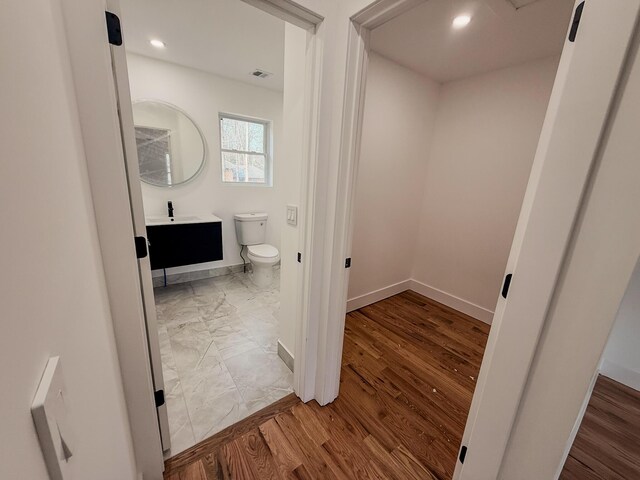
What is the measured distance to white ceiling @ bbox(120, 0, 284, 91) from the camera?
1.62 m

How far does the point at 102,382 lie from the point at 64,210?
1.49ft

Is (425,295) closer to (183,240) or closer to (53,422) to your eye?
(183,240)

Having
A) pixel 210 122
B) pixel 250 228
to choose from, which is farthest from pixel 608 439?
pixel 210 122

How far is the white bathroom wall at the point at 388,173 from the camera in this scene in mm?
2273

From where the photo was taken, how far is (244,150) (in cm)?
313

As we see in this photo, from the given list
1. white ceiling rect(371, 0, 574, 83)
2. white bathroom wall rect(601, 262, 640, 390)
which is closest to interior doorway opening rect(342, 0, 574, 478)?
white ceiling rect(371, 0, 574, 83)

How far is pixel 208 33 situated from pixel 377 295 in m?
2.79

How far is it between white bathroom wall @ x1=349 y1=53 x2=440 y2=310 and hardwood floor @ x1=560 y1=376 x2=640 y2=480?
169 centimetres

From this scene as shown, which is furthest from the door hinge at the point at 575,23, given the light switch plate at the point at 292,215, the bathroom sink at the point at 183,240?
the bathroom sink at the point at 183,240

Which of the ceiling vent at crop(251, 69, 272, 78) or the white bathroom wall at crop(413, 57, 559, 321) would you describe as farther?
the ceiling vent at crop(251, 69, 272, 78)

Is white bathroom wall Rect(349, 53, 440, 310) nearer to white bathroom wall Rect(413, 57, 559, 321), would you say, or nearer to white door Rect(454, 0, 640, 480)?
white bathroom wall Rect(413, 57, 559, 321)

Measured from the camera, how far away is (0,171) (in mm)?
267

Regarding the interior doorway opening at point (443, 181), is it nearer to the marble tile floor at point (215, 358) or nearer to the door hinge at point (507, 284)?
the marble tile floor at point (215, 358)

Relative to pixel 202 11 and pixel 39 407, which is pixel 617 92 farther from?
pixel 202 11
